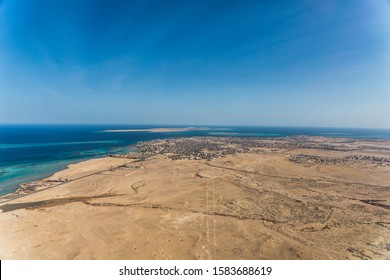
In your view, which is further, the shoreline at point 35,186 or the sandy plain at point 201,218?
the shoreline at point 35,186

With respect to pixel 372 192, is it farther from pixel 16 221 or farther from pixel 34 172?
pixel 34 172

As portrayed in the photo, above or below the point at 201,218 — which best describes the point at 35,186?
below

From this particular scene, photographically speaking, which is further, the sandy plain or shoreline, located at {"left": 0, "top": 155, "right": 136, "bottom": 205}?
shoreline, located at {"left": 0, "top": 155, "right": 136, "bottom": 205}

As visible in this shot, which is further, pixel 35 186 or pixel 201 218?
pixel 35 186

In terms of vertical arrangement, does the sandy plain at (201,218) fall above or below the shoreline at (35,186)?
above

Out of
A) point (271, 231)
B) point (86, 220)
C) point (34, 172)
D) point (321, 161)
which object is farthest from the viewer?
point (321, 161)

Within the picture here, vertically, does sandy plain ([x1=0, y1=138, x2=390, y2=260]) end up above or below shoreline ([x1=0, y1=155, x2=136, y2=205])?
above

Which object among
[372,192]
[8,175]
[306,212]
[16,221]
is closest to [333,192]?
[372,192]
